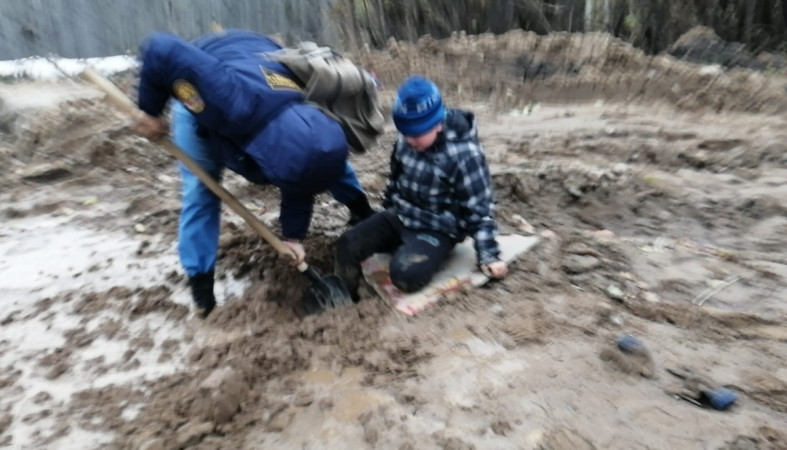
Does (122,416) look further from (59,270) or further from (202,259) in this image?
(59,270)

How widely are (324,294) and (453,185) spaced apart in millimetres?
784

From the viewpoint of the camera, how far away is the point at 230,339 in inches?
111

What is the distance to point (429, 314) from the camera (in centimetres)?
293

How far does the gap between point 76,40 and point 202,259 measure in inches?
222

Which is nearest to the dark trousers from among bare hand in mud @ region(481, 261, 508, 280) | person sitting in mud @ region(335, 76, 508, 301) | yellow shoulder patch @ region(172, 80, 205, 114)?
person sitting in mud @ region(335, 76, 508, 301)

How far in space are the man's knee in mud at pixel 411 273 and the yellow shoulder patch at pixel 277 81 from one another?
0.97 metres

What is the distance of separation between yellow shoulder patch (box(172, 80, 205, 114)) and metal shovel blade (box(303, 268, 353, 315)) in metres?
1.03

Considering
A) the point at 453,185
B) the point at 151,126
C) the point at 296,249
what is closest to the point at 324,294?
the point at 296,249

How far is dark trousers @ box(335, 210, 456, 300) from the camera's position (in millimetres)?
3176

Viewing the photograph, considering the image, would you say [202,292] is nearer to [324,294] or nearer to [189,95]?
[324,294]

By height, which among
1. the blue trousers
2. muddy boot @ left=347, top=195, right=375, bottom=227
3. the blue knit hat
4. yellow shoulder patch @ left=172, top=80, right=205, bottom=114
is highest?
yellow shoulder patch @ left=172, top=80, right=205, bottom=114

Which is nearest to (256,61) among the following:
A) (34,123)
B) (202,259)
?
(202,259)

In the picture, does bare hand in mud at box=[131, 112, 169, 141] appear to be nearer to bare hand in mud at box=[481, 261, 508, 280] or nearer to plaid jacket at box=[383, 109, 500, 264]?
plaid jacket at box=[383, 109, 500, 264]

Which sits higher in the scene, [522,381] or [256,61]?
[256,61]
